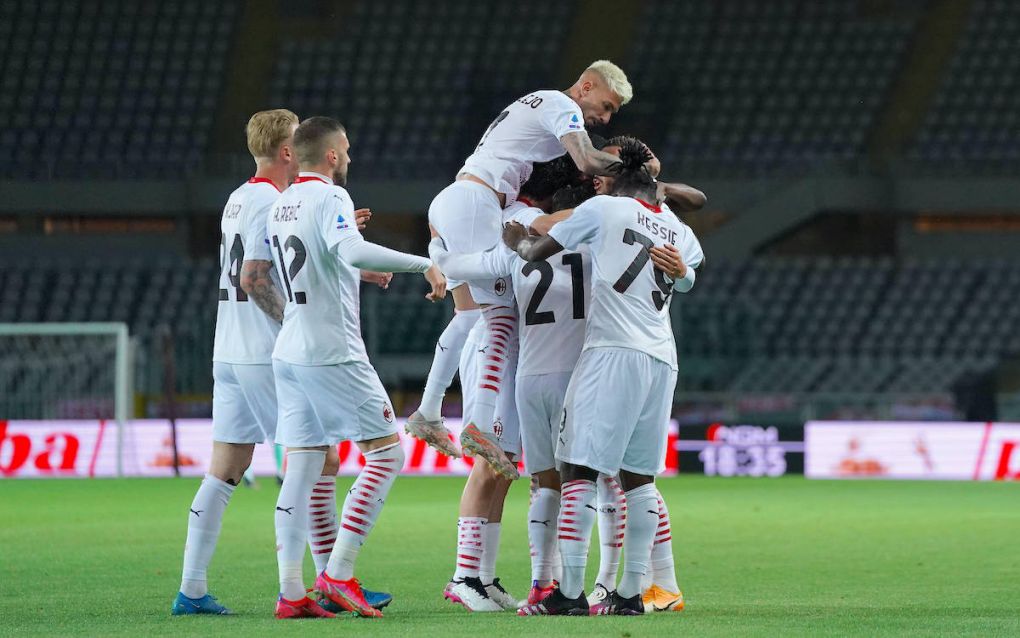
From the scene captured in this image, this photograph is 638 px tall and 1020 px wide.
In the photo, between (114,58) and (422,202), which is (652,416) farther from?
(114,58)

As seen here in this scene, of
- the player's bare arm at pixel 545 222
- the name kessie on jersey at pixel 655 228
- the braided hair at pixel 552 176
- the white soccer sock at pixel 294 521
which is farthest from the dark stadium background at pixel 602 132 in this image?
the white soccer sock at pixel 294 521

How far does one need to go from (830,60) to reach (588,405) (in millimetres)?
23673

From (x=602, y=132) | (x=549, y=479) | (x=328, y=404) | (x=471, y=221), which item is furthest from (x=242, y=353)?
(x=602, y=132)

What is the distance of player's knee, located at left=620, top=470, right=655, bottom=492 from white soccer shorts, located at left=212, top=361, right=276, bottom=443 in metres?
1.43

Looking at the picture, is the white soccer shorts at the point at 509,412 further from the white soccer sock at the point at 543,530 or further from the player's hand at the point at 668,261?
the player's hand at the point at 668,261

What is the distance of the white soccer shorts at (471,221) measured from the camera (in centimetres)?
669

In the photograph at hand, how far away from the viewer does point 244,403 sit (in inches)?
253

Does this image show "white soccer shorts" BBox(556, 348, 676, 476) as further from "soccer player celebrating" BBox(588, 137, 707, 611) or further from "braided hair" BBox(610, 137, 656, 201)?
"braided hair" BBox(610, 137, 656, 201)

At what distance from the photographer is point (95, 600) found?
677 cm

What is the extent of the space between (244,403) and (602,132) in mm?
20401

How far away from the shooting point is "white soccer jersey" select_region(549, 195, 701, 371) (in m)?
6.02

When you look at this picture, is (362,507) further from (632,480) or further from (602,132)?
(602,132)

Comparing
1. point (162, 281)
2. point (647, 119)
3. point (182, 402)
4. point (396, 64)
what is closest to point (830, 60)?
point (647, 119)

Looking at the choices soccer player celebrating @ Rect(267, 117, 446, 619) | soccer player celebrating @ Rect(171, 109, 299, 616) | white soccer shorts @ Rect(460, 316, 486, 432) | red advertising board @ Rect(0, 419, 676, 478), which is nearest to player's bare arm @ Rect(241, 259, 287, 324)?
soccer player celebrating @ Rect(171, 109, 299, 616)
